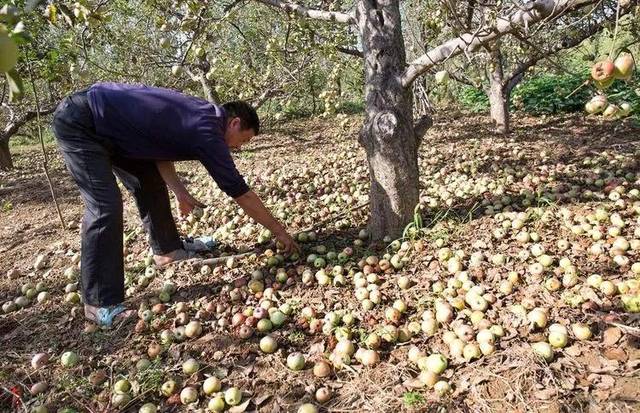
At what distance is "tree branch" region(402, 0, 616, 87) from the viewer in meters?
2.48

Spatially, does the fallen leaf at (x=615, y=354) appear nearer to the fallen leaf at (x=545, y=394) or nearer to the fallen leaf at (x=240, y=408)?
the fallen leaf at (x=545, y=394)

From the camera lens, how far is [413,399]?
236 centimetres

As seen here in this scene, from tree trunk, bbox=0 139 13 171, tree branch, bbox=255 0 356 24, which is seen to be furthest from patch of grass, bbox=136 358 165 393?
tree trunk, bbox=0 139 13 171

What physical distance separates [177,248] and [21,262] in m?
2.08

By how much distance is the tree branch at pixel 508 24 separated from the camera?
2478 millimetres

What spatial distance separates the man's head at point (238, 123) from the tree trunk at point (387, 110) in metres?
0.99

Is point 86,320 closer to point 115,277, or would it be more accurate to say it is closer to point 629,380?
point 115,277

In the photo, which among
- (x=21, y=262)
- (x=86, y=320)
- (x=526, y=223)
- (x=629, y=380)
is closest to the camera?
(x=629, y=380)

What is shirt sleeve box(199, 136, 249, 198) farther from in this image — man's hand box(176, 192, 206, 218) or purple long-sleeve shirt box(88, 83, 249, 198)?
man's hand box(176, 192, 206, 218)

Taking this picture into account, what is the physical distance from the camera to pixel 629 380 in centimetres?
222

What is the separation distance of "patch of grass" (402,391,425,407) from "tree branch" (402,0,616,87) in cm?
183

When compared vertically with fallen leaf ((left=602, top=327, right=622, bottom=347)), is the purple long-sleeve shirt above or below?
above

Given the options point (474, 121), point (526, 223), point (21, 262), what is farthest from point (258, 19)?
point (526, 223)

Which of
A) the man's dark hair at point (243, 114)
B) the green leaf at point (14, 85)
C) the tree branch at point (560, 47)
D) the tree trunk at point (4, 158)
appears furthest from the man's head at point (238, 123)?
the tree trunk at point (4, 158)
